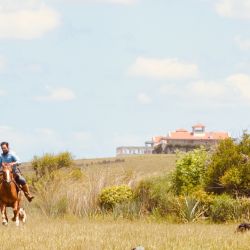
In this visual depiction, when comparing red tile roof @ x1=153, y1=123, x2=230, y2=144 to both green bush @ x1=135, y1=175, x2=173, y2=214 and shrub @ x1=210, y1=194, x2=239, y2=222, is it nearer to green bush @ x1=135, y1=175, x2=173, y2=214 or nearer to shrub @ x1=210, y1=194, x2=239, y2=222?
green bush @ x1=135, y1=175, x2=173, y2=214

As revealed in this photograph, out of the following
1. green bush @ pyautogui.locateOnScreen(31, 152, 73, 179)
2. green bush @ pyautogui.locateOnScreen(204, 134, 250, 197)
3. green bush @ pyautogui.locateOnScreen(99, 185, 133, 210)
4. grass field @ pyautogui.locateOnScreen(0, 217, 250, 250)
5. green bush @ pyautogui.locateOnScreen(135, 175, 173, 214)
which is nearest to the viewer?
grass field @ pyautogui.locateOnScreen(0, 217, 250, 250)

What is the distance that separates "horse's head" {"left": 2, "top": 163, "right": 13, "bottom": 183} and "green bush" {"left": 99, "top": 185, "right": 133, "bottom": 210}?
698cm

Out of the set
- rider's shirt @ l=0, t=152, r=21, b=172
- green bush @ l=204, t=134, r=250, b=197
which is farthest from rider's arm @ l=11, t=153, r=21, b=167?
green bush @ l=204, t=134, r=250, b=197

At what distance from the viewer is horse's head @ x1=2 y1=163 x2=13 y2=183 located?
26.3 metres

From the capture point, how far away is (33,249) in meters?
16.5

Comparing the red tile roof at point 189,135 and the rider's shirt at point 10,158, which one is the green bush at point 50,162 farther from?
the red tile roof at point 189,135

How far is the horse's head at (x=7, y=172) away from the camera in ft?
86.2

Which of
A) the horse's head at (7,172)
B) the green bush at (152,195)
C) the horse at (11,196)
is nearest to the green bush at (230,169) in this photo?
the green bush at (152,195)

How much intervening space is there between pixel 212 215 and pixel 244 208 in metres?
1.26

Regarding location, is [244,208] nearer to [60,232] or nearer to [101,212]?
[101,212]

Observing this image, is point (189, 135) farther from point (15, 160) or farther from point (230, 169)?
point (15, 160)

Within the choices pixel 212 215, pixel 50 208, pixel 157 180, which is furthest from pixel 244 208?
pixel 50 208

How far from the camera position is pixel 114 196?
32844mm

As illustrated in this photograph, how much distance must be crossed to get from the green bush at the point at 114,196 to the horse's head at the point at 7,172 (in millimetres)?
6980
